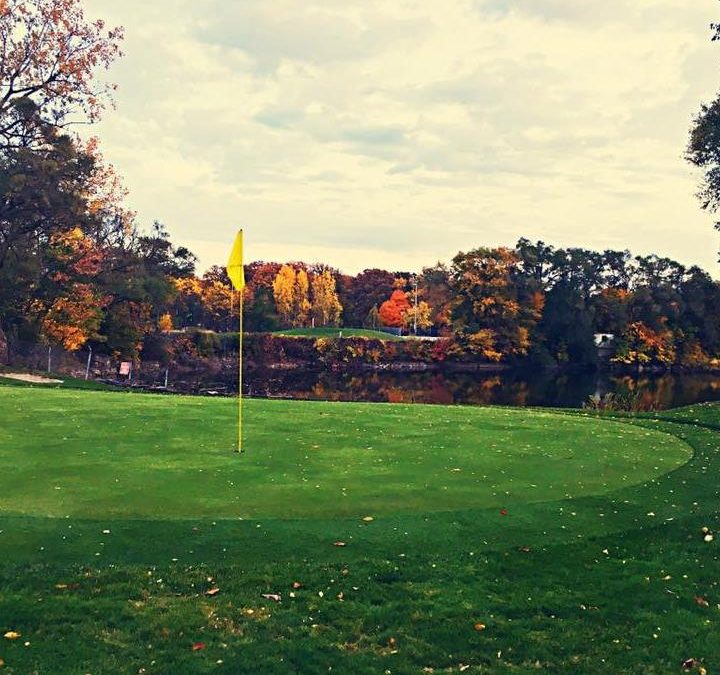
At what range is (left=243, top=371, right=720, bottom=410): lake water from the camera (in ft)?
145

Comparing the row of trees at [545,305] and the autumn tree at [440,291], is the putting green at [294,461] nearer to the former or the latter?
the row of trees at [545,305]

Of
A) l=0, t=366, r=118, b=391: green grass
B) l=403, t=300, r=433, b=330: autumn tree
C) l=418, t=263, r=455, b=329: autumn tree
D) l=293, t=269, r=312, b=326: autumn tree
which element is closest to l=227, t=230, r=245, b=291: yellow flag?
l=0, t=366, r=118, b=391: green grass

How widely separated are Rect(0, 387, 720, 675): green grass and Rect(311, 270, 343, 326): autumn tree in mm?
93824

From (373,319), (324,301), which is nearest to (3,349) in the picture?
(324,301)

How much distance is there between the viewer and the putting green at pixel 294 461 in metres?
8.29

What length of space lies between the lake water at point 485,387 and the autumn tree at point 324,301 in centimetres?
3942

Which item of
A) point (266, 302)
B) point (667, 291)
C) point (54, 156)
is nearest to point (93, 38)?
A: point (54, 156)

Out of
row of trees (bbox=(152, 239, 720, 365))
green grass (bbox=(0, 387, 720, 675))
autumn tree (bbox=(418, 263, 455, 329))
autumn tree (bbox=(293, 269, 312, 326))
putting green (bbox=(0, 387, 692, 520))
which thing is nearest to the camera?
green grass (bbox=(0, 387, 720, 675))

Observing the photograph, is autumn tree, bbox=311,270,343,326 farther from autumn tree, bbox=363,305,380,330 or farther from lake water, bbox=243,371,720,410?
lake water, bbox=243,371,720,410

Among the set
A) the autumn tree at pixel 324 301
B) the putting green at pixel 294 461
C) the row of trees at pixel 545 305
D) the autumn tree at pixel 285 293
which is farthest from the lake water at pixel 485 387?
the autumn tree at pixel 324 301

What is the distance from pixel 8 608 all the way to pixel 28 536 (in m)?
1.55

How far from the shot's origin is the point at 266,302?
10181cm

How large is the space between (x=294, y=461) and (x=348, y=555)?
3.61m

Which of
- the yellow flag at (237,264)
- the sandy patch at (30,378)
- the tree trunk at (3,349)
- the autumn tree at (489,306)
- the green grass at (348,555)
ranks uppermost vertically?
the autumn tree at (489,306)
